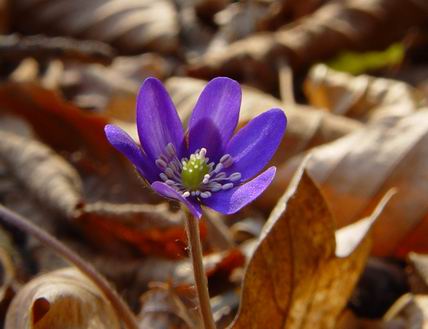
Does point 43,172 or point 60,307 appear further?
point 43,172

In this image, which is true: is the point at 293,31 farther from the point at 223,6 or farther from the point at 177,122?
the point at 177,122

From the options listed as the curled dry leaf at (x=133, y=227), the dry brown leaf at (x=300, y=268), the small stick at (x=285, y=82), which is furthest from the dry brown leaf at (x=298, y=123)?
the dry brown leaf at (x=300, y=268)

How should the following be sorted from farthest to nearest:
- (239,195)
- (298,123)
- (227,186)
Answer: (298,123) < (227,186) < (239,195)

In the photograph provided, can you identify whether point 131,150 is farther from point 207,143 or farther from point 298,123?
point 298,123

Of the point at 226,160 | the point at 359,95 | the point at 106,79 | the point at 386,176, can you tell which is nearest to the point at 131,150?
the point at 226,160

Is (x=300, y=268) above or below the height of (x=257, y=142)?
below

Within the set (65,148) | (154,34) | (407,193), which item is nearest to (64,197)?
(65,148)
